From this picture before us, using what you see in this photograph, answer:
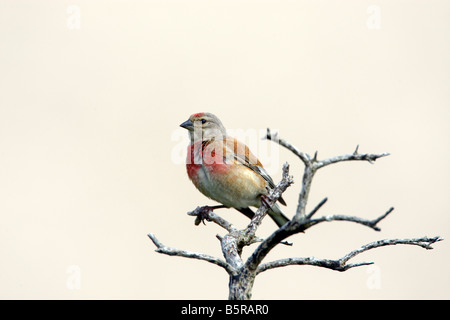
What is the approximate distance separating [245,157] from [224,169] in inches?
13.8

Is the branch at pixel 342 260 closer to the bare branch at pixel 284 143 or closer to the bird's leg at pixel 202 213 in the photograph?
the bare branch at pixel 284 143

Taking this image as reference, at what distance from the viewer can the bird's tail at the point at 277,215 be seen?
557 cm

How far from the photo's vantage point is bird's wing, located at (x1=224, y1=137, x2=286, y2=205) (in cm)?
547

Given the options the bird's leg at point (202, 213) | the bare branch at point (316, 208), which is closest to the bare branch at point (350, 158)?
the bare branch at point (316, 208)

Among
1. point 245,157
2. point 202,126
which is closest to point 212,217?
point 245,157

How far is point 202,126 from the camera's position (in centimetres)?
568

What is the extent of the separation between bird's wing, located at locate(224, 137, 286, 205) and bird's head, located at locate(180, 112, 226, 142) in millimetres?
152

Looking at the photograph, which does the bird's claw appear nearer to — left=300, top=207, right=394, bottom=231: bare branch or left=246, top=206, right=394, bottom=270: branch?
left=246, top=206, right=394, bottom=270: branch

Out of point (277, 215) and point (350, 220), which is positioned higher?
point (277, 215)

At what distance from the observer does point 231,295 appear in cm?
333

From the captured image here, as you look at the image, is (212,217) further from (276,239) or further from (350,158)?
A: (350,158)

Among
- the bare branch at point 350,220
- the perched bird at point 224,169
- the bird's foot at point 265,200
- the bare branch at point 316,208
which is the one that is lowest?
the bare branch at point 350,220

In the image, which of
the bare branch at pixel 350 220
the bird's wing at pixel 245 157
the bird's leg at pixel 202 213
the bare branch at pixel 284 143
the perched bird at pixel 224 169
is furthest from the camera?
the bird's wing at pixel 245 157

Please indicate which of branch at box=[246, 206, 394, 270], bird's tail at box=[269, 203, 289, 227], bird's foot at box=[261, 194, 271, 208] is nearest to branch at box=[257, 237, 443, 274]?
branch at box=[246, 206, 394, 270]
